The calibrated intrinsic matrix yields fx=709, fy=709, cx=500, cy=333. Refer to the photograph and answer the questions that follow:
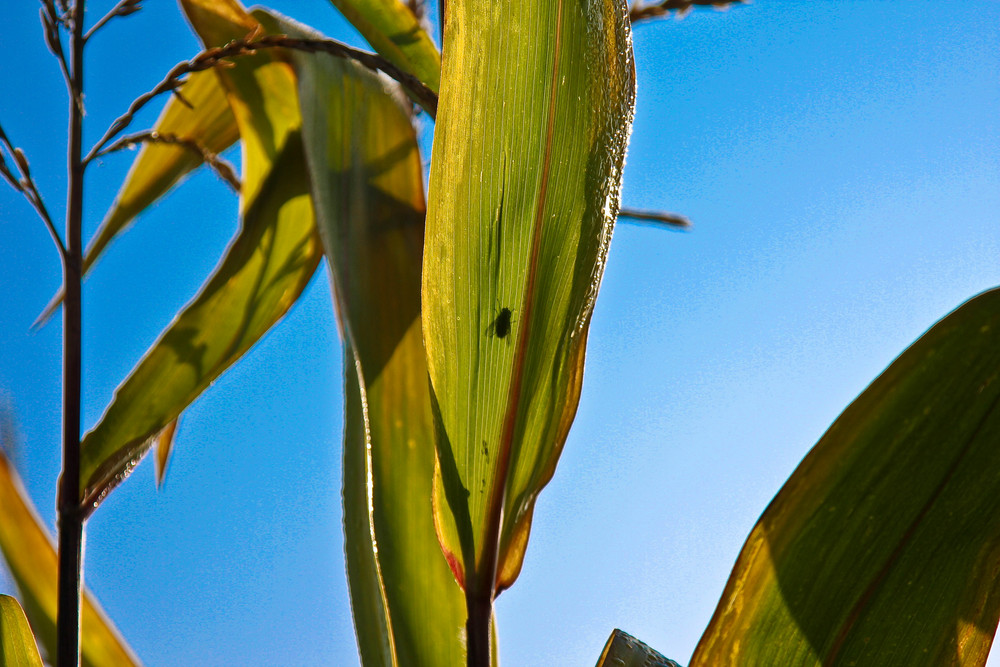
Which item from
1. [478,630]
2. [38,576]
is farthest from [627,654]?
[38,576]

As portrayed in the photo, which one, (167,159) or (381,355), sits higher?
(167,159)

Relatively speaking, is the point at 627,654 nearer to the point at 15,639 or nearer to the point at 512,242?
the point at 512,242

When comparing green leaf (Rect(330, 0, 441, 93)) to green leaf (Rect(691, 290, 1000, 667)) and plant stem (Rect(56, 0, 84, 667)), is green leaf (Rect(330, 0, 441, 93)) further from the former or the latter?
green leaf (Rect(691, 290, 1000, 667))

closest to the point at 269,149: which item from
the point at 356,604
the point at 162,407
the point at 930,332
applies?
the point at 162,407

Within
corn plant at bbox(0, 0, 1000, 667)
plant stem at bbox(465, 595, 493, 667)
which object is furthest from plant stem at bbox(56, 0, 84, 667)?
plant stem at bbox(465, 595, 493, 667)

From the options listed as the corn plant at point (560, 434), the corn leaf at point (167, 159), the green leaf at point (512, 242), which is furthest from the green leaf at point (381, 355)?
the corn leaf at point (167, 159)

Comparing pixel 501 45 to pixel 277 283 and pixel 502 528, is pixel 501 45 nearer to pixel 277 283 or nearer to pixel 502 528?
pixel 502 528

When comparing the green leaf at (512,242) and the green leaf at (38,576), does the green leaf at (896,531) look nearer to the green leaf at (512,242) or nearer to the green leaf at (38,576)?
the green leaf at (512,242)
